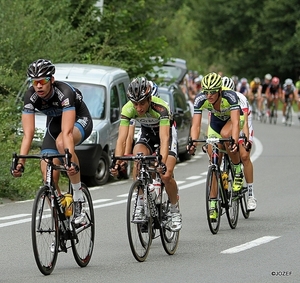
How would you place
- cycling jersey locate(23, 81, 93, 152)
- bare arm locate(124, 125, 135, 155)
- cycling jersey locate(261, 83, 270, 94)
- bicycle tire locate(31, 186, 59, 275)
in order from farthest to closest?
1. cycling jersey locate(261, 83, 270, 94)
2. bare arm locate(124, 125, 135, 155)
3. cycling jersey locate(23, 81, 93, 152)
4. bicycle tire locate(31, 186, 59, 275)

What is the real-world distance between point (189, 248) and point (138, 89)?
75.8 inches

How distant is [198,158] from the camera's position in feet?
85.8

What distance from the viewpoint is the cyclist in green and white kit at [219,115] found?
12719mm

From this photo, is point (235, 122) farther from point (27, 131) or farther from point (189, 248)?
point (27, 131)

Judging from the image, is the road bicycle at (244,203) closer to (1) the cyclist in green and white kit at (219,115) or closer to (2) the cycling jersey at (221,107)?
(1) the cyclist in green and white kit at (219,115)

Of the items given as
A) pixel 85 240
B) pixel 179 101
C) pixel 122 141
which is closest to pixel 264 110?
pixel 179 101

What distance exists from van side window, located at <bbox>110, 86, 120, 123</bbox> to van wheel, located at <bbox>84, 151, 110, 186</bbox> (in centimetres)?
74

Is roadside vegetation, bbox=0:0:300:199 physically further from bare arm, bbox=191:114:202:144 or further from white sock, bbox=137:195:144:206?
white sock, bbox=137:195:144:206

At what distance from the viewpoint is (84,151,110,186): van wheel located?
1923 centimetres

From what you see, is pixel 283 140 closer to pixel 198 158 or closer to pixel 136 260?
pixel 198 158

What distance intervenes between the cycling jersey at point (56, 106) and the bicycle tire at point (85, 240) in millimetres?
555

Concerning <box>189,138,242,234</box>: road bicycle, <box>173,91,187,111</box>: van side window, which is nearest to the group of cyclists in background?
<box>173,91,187,111</box>: van side window

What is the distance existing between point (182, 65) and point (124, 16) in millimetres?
12630

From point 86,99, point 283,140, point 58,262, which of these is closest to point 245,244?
point 58,262
